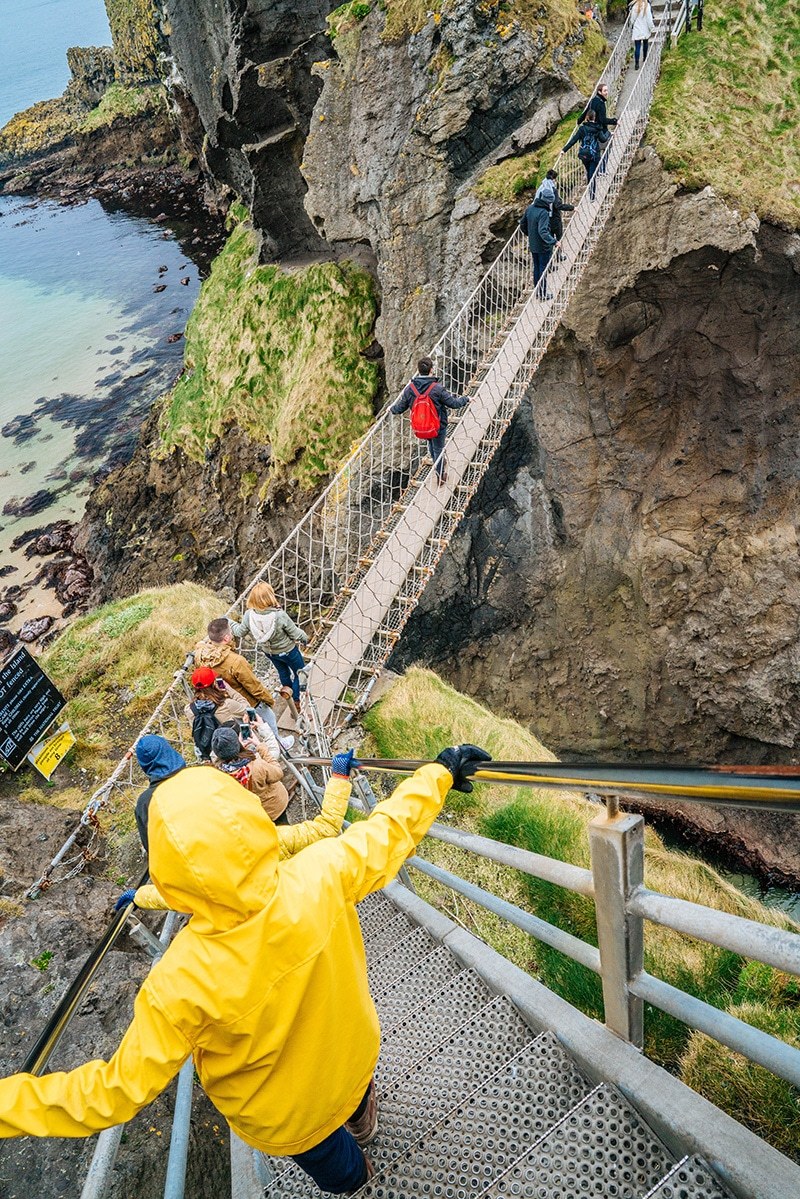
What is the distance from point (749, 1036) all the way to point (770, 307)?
12.1 meters

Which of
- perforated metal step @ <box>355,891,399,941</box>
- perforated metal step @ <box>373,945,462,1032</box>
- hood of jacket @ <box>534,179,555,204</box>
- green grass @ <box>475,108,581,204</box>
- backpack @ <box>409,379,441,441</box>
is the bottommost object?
perforated metal step @ <box>355,891,399,941</box>

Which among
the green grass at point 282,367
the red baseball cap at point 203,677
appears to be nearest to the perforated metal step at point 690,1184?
the red baseball cap at point 203,677

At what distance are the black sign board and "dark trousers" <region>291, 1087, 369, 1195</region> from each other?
18.4ft

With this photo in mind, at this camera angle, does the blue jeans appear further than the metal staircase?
Yes

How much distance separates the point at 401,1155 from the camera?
2164 millimetres

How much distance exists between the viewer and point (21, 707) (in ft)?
22.2

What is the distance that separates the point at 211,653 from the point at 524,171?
9246 millimetres

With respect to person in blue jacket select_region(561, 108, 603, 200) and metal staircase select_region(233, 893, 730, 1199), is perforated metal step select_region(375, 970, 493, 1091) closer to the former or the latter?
metal staircase select_region(233, 893, 730, 1199)

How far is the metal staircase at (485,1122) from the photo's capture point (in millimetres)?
1719

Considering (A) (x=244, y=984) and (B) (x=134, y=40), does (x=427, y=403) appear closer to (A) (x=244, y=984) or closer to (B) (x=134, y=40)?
(A) (x=244, y=984)

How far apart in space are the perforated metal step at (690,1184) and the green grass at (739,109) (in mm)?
11601

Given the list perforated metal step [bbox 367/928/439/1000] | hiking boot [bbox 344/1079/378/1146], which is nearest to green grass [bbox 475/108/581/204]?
perforated metal step [bbox 367/928/439/1000]

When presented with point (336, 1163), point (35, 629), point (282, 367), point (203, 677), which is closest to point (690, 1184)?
point (336, 1163)

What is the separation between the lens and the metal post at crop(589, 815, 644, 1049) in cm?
164
